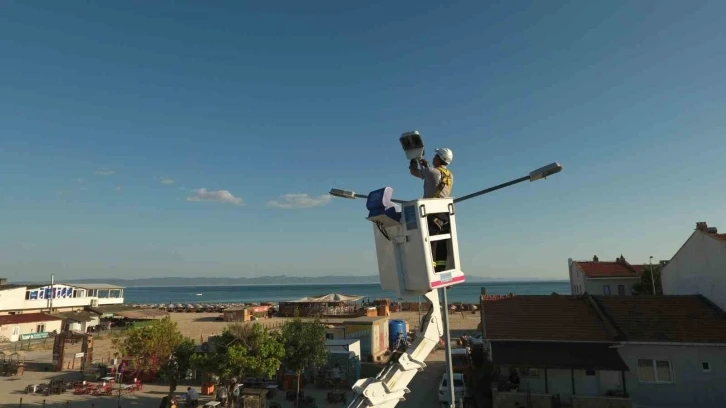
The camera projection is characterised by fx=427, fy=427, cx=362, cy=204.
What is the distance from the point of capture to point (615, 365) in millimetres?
18625

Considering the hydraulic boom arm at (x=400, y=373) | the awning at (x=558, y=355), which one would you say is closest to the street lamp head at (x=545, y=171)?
the hydraulic boom arm at (x=400, y=373)

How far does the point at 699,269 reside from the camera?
2352 cm

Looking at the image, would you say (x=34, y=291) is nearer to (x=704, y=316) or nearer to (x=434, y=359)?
(x=434, y=359)

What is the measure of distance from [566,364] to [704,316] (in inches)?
318

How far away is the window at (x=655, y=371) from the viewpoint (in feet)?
64.9

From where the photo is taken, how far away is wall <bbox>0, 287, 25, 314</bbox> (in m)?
47.8

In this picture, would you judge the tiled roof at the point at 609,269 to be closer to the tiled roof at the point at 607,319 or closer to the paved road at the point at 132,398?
the tiled roof at the point at 607,319

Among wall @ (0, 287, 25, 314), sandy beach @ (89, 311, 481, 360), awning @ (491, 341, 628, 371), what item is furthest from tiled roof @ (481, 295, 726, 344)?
wall @ (0, 287, 25, 314)

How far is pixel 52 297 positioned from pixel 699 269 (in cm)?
6457

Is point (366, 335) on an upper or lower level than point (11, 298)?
lower

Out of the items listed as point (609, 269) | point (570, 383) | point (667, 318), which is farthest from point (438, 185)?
point (609, 269)

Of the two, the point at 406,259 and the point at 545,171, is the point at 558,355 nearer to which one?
the point at 545,171

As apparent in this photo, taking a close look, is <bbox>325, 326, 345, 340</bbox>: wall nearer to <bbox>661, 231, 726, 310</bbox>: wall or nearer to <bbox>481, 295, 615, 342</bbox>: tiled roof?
<bbox>481, 295, 615, 342</bbox>: tiled roof

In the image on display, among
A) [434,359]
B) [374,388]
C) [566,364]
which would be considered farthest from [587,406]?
[374,388]
